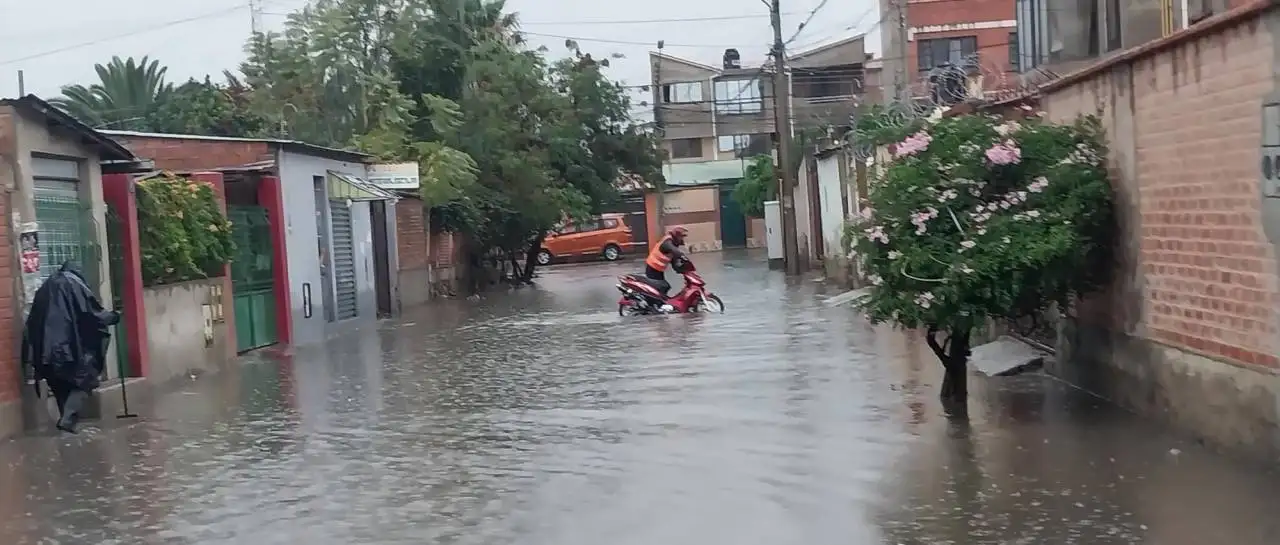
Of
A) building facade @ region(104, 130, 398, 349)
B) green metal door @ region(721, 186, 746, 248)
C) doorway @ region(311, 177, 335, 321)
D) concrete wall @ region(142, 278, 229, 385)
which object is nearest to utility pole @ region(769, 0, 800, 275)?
building facade @ region(104, 130, 398, 349)

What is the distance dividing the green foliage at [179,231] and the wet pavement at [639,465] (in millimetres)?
1566

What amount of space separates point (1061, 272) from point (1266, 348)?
93.5 inches

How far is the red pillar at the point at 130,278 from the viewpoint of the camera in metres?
15.6

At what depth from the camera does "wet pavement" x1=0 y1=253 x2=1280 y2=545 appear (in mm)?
7867

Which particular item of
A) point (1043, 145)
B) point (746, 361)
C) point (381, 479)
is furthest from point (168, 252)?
point (1043, 145)

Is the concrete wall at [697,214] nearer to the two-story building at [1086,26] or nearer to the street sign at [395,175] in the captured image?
the street sign at [395,175]

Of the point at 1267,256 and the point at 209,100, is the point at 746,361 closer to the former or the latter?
the point at 1267,256

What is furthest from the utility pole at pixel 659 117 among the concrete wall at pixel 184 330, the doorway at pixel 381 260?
the concrete wall at pixel 184 330

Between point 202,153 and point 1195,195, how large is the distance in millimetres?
17110

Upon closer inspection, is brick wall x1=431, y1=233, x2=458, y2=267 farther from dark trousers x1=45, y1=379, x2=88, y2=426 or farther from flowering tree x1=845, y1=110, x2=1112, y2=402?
flowering tree x1=845, y1=110, x2=1112, y2=402

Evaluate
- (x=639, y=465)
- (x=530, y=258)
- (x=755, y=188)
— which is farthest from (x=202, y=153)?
(x=755, y=188)

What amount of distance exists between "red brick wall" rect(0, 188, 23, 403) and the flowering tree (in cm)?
706

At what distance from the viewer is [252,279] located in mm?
21312

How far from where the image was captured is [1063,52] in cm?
2030
